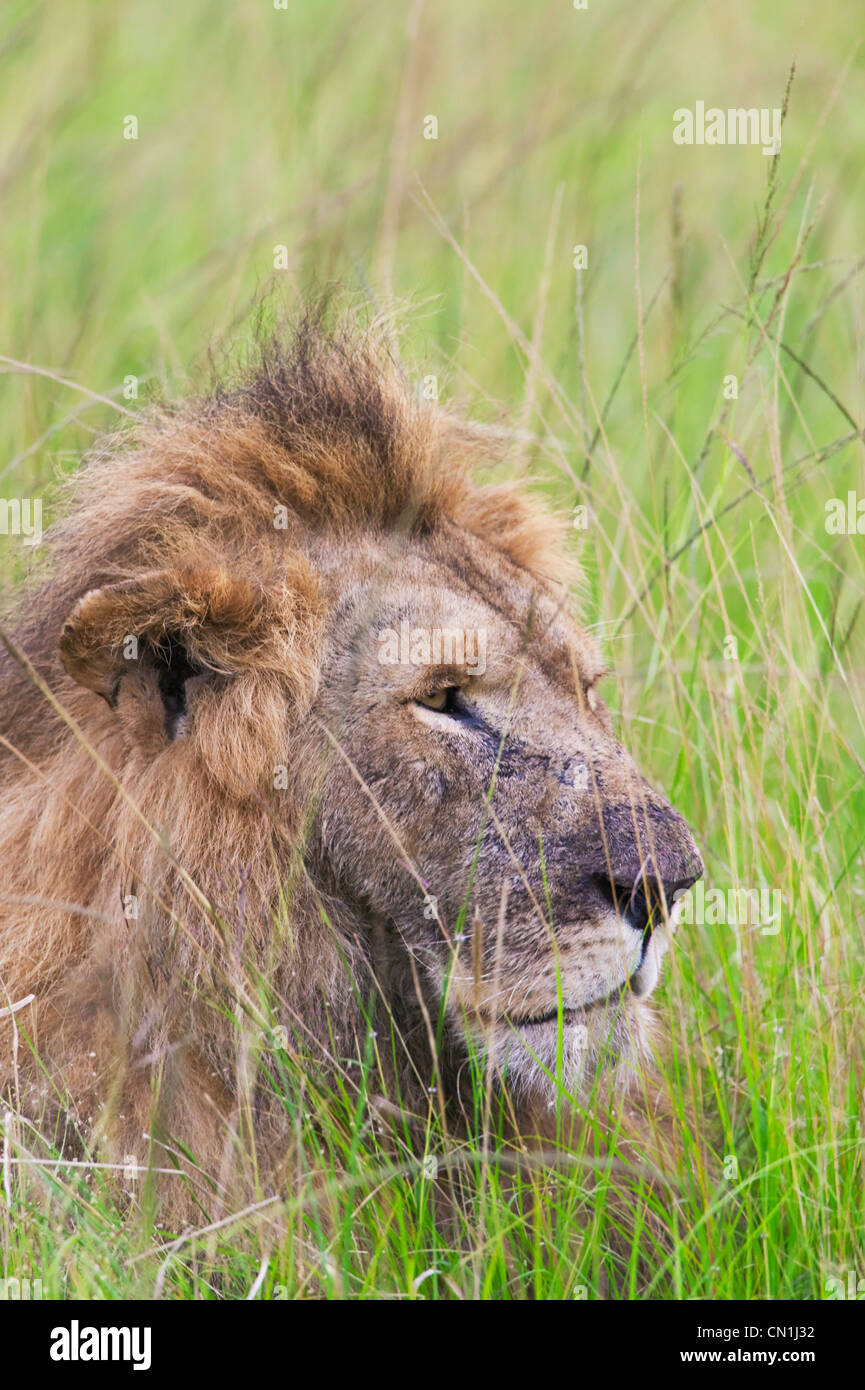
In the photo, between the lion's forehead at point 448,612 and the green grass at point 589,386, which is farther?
the lion's forehead at point 448,612

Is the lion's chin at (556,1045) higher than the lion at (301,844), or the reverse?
the lion at (301,844)

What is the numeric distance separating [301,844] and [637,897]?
2.23ft

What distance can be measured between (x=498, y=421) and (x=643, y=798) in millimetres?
1401

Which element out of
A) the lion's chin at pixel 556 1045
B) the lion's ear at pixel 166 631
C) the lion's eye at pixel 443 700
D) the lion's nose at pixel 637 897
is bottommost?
the lion's chin at pixel 556 1045

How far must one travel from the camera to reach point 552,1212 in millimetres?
3273

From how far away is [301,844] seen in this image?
3.14m

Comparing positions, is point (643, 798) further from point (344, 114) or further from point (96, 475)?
point (344, 114)

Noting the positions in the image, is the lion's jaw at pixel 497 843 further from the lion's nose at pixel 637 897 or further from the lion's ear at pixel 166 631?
the lion's ear at pixel 166 631

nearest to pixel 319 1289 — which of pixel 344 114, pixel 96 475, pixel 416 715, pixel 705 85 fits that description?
pixel 416 715

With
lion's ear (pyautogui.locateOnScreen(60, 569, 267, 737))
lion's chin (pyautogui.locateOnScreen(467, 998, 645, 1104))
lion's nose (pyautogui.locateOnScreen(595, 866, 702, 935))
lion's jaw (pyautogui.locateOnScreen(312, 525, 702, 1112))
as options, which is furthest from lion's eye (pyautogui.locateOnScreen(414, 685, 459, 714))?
lion's chin (pyautogui.locateOnScreen(467, 998, 645, 1104))

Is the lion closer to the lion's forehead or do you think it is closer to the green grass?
the lion's forehead

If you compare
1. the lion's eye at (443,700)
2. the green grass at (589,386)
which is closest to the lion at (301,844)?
the lion's eye at (443,700)

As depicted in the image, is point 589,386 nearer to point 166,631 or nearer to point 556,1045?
point 166,631

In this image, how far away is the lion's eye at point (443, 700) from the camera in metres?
3.24
